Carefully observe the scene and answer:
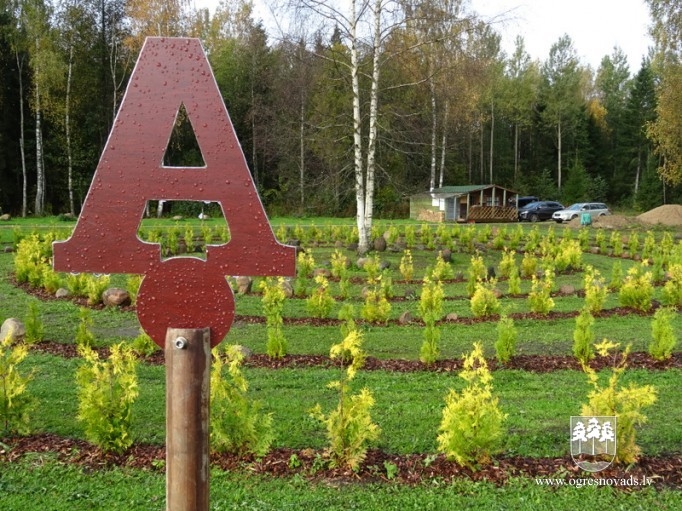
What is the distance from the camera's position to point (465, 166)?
46.5 m

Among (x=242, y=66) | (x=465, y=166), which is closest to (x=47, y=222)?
(x=242, y=66)

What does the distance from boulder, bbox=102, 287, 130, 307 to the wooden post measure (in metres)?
8.40

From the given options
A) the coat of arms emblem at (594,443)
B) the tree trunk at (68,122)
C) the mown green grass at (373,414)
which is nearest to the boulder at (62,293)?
the mown green grass at (373,414)

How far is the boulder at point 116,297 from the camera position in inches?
406

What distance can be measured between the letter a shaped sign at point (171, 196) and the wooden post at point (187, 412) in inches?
2.7

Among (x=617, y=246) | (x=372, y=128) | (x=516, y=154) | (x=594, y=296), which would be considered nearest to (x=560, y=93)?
(x=516, y=154)

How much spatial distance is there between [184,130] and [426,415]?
29.8 meters

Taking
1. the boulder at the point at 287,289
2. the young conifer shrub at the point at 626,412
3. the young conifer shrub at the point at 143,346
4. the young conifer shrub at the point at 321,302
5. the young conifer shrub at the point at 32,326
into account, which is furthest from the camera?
the boulder at the point at 287,289

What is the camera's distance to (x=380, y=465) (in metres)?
4.35

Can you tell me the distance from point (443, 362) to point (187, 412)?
497 cm

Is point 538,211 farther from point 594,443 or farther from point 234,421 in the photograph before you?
point 234,421

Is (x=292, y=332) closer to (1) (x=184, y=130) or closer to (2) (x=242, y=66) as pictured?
(1) (x=184, y=130)

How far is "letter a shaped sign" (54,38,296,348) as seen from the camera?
8.13 ft

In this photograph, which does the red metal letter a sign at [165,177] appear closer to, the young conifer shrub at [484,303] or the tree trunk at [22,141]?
the young conifer shrub at [484,303]
